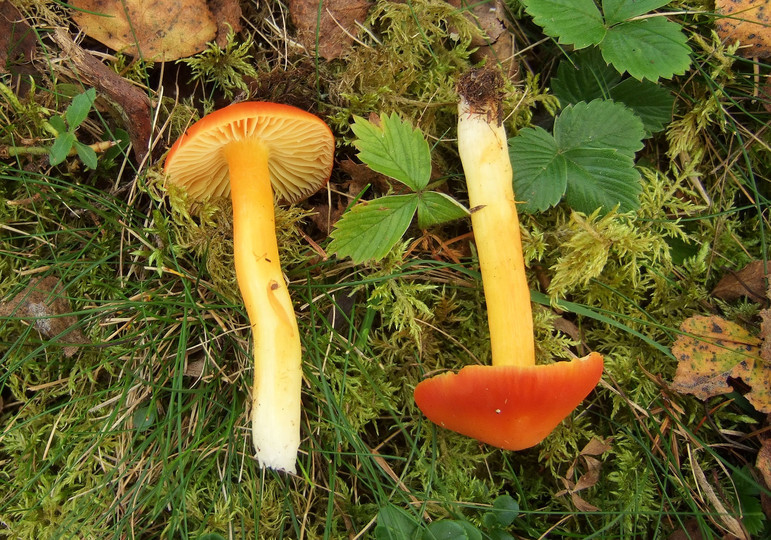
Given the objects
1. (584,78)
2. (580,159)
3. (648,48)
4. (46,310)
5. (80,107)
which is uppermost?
(648,48)

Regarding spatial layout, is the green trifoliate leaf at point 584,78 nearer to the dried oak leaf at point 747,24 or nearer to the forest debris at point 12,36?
the dried oak leaf at point 747,24

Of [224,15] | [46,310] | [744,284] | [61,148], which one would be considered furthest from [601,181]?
[46,310]

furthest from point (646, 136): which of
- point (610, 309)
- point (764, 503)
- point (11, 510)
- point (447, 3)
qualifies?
point (11, 510)

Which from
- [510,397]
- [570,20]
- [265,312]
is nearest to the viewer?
[510,397]

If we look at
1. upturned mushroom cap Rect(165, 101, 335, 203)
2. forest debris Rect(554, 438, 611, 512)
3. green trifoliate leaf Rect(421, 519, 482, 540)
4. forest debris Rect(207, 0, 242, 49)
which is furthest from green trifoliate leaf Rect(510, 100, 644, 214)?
forest debris Rect(207, 0, 242, 49)

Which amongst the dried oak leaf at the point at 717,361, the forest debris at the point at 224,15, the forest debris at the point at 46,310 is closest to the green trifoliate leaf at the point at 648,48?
the dried oak leaf at the point at 717,361

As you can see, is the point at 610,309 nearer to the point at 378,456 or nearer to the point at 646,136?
the point at 646,136

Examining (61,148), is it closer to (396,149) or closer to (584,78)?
(396,149)
